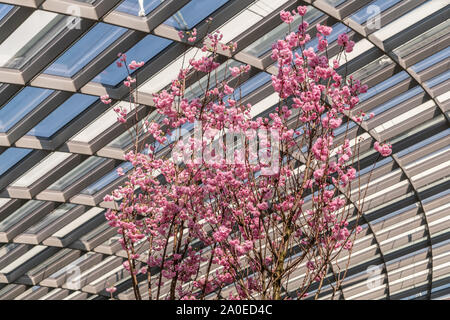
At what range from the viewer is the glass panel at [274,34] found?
48.3 feet

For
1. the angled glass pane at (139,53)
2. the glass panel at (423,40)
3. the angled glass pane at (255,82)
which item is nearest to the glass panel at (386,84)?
the glass panel at (423,40)

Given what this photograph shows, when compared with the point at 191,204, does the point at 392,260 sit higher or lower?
higher

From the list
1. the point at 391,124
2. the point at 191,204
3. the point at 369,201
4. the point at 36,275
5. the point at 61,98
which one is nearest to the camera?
the point at 191,204

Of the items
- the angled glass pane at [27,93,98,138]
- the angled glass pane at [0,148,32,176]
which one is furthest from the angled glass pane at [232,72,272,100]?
the angled glass pane at [0,148,32,176]

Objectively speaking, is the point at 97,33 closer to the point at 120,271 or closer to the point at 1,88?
the point at 1,88

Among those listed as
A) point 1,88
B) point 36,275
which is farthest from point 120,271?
point 1,88

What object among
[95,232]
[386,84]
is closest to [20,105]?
[95,232]

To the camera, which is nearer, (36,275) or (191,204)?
(191,204)

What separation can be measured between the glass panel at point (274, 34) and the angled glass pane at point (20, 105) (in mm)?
6384

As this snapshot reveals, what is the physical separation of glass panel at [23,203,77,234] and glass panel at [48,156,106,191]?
1.27m

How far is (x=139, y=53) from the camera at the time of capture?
14930 millimetres

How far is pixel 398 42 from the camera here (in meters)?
15.8

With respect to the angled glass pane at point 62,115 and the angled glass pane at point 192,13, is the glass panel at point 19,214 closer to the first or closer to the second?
the angled glass pane at point 62,115

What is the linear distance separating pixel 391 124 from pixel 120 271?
16.7 meters
